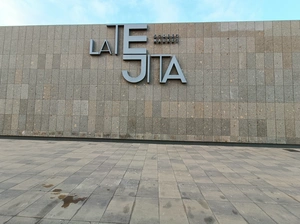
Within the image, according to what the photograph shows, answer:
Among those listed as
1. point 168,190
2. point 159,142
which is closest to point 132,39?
point 159,142

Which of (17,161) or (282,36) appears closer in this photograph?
(17,161)

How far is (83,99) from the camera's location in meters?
14.7

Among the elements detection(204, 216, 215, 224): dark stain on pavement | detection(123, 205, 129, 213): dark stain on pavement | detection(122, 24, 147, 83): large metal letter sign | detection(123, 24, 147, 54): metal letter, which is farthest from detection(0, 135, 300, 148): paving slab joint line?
detection(204, 216, 215, 224): dark stain on pavement

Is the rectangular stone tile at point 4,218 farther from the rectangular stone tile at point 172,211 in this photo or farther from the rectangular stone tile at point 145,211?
the rectangular stone tile at point 172,211

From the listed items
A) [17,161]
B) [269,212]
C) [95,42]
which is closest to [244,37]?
[95,42]

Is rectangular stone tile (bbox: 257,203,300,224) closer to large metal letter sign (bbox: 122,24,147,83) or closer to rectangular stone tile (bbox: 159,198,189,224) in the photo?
rectangular stone tile (bbox: 159,198,189,224)

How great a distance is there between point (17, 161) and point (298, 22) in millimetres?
23703

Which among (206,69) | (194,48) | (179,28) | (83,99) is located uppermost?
(179,28)

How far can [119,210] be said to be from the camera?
388 centimetres

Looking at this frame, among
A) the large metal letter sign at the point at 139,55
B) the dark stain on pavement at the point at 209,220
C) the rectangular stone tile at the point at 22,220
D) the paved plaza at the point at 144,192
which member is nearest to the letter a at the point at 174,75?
the large metal letter sign at the point at 139,55

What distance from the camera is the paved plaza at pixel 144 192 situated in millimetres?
3686

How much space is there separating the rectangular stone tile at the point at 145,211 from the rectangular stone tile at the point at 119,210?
143 millimetres

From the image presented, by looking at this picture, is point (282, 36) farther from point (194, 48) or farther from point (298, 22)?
point (194, 48)

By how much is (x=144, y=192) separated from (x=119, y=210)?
1.14m
